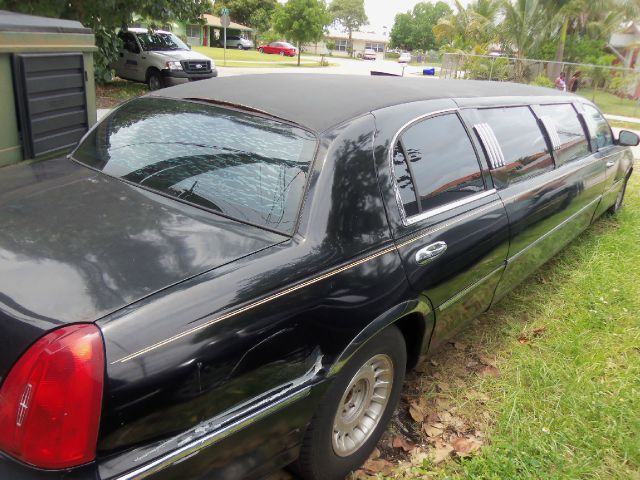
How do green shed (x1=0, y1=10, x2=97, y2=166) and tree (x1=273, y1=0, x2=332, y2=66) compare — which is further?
tree (x1=273, y1=0, x2=332, y2=66)

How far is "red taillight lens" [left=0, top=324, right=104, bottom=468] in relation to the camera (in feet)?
4.59

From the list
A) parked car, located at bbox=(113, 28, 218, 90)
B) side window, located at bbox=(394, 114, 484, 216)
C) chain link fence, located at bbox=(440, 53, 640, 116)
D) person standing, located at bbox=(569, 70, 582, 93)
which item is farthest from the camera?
person standing, located at bbox=(569, 70, 582, 93)

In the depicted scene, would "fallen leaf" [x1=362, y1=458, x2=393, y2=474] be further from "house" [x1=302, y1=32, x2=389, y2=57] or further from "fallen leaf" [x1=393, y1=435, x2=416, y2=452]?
"house" [x1=302, y1=32, x2=389, y2=57]

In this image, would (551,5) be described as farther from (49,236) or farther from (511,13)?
(49,236)

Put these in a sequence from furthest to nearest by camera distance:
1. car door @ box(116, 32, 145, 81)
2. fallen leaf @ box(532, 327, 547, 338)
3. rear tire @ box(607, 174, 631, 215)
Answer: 1. car door @ box(116, 32, 145, 81)
2. rear tire @ box(607, 174, 631, 215)
3. fallen leaf @ box(532, 327, 547, 338)

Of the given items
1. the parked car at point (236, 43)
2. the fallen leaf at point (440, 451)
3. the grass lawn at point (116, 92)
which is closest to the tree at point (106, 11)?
the grass lawn at point (116, 92)

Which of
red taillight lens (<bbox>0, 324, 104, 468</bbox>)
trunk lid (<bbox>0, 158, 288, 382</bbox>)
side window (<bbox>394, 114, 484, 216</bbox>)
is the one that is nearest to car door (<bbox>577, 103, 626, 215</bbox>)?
side window (<bbox>394, 114, 484, 216</bbox>)

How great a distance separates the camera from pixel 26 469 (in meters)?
1.41

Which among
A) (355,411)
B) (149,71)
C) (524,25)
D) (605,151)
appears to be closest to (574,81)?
(524,25)

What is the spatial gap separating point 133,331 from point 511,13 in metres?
24.3

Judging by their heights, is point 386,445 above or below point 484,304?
below

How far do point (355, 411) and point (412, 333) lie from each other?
1.59 ft

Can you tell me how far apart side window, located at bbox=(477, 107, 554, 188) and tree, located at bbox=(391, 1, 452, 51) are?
8691 cm

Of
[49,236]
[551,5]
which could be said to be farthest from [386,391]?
[551,5]
